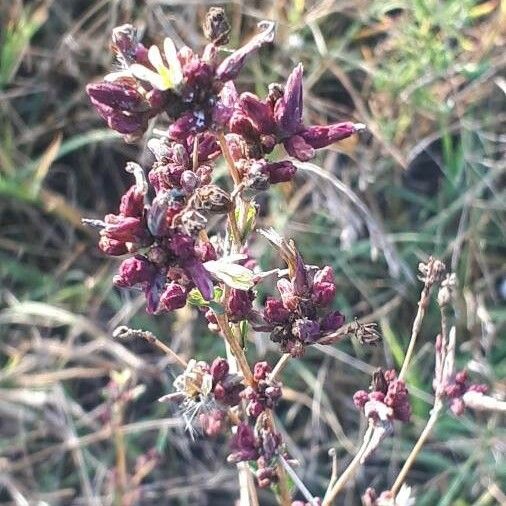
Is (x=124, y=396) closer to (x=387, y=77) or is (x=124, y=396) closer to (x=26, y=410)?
(x=26, y=410)

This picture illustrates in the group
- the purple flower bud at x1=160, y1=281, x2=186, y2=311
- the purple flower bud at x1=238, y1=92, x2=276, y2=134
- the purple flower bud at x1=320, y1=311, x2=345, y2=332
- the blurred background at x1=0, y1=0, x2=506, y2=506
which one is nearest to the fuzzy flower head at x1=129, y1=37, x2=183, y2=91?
the purple flower bud at x1=238, y1=92, x2=276, y2=134

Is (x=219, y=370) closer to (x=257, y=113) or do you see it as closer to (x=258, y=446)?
(x=258, y=446)

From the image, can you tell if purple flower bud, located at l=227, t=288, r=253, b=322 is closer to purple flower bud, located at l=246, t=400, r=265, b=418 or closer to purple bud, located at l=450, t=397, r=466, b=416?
purple flower bud, located at l=246, t=400, r=265, b=418

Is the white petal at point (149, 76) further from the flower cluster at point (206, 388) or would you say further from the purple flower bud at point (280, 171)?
the flower cluster at point (206, 388)

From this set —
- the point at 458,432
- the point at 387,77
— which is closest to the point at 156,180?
the point at 387,77

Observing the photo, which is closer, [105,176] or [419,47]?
[419,47]

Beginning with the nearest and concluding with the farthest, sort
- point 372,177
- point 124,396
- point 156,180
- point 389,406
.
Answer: point 156,180 < point 389,406 < point 124,396 < point 372,177

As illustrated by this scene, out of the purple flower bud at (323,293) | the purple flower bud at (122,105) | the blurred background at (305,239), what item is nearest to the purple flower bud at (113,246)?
the purple flower bud at (122,105)
